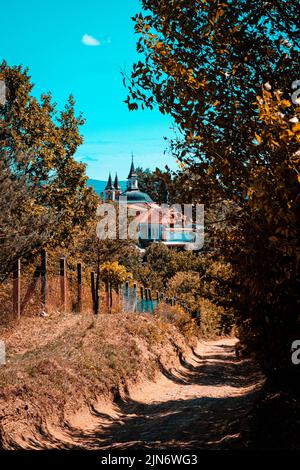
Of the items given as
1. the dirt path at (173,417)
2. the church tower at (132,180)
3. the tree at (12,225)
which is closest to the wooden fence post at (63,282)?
the tree at (12,225)

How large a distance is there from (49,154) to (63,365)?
10.0 meters

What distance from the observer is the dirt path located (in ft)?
24.9

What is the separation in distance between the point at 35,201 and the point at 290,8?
1316cm

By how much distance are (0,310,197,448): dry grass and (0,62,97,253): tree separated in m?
4.11

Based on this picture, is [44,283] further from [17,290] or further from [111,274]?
[111,274]

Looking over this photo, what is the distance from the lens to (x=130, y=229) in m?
27.6

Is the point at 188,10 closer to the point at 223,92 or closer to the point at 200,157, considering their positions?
the point at 223,92

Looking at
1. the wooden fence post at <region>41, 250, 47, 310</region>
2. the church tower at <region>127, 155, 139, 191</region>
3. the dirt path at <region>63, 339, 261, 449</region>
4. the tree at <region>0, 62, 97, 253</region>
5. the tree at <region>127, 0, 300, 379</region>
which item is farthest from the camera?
the church tower at <region>127, 155, 139, 191</region>

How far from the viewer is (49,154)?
18406 millimetres

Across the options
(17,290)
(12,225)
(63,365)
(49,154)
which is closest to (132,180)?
(49,154)

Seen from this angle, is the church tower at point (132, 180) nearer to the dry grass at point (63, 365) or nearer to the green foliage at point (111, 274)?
the green foliage at point (111, 274)

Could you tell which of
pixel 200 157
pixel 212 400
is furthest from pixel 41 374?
pixel 200 157

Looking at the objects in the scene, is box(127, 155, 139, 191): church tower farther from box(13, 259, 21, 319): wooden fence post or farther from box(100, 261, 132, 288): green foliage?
box(13, 259, 21, 319): wooden fence post

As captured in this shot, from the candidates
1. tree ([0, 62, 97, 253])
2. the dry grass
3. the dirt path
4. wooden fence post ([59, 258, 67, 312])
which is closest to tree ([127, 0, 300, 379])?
the dirt path
